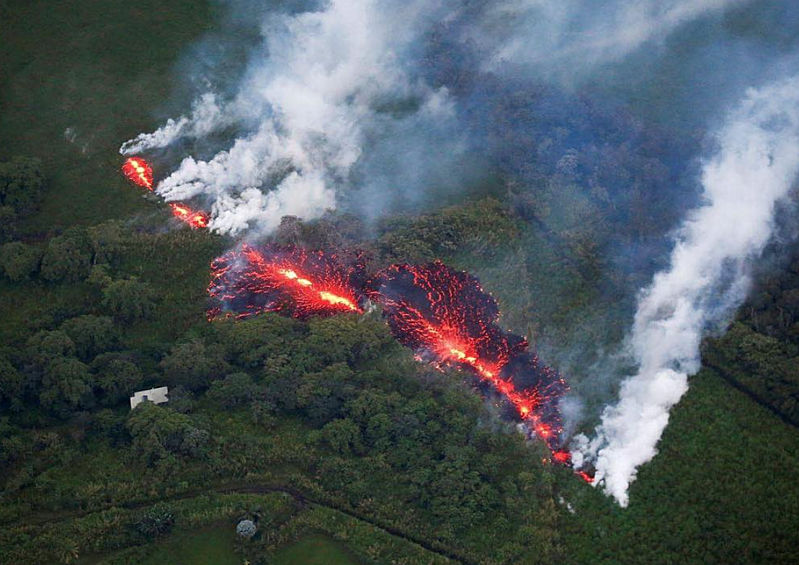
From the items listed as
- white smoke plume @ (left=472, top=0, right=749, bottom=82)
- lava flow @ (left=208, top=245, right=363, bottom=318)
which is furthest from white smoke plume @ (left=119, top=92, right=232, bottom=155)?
white smoke plume @ (left=472, top=0, right=749, bottom=82)

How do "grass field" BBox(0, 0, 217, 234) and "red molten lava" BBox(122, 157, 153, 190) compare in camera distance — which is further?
"red molten lava" BBox(122, 157, 153, 190)

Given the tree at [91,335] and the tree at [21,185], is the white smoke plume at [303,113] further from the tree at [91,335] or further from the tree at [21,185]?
the tree at [91,335]

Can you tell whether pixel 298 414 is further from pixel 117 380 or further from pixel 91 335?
pixel 91 335

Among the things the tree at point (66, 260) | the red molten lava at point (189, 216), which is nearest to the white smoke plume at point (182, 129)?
the red molten lava at point (189, 216)

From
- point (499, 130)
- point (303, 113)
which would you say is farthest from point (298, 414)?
point (499, 130)

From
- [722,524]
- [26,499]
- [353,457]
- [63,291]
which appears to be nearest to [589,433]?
[722,524]

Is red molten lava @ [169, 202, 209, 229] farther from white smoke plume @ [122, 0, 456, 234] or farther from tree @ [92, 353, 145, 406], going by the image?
tree @ [92, 353, 145, 406]
